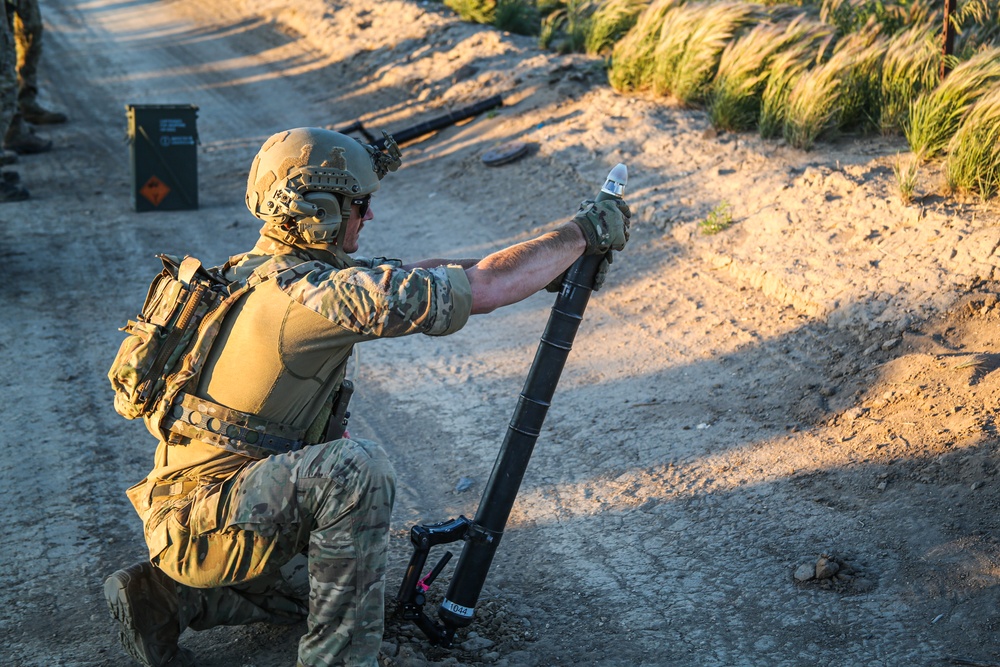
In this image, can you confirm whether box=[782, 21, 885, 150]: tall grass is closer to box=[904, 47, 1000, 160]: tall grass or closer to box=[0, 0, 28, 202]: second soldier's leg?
box=[904, 47, 1000, 160]: tall grass

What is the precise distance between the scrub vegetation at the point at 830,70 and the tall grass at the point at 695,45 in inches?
0.4

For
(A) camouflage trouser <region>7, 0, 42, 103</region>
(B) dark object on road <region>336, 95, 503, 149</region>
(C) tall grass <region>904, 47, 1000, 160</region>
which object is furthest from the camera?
(A) camouflage trouser <region>7, 0, 42, 103</region>

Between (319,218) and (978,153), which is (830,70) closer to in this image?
(978,153)

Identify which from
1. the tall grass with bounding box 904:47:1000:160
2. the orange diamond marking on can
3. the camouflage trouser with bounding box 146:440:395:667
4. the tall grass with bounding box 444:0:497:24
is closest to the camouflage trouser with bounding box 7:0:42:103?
the orange diamond marking on can

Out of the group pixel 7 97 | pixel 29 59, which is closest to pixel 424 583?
pixel 7 97

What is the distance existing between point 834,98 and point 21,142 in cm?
898

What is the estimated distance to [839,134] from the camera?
7391 millimetres

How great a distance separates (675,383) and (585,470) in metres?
0.97

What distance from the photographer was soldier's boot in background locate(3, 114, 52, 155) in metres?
11.3

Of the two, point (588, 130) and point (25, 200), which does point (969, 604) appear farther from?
point (25, 200)

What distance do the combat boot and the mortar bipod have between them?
0.78m

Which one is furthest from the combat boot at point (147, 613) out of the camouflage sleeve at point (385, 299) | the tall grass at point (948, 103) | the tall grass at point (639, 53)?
the tall grass at point (639, 53)

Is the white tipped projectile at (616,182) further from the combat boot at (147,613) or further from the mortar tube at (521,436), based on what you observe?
the combat boot at (147,613)

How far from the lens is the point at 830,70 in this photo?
7.36 m
